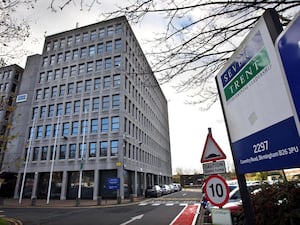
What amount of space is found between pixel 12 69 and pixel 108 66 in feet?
74.1

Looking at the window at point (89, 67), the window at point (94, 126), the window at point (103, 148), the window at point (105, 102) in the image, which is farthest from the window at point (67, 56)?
the window at point (103, 148)

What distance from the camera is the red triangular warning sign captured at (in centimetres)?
427

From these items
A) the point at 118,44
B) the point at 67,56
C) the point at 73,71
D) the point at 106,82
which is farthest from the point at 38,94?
the point at 118,44

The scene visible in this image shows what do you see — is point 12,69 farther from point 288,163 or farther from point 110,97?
point 288,163

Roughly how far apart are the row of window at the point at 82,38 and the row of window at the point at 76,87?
791cm

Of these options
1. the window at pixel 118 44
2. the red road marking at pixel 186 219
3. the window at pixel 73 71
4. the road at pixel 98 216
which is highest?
the window at pixel 118 44

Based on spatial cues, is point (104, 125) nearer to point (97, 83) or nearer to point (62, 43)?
point (97, 83)

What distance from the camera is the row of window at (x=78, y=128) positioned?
2894cm

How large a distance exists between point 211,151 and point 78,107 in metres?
29.8

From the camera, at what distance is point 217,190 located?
396 cm

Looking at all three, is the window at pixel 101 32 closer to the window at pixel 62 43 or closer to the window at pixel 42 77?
the window at pixel 62 43

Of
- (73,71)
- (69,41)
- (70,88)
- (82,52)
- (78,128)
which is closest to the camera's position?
(78,128)

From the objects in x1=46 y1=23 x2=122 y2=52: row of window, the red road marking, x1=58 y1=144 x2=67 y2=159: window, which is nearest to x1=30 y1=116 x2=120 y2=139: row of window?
x1=58 y1=144 x2=67 y2=159: window

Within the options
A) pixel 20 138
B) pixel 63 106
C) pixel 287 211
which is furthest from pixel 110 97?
pixel 287 211
